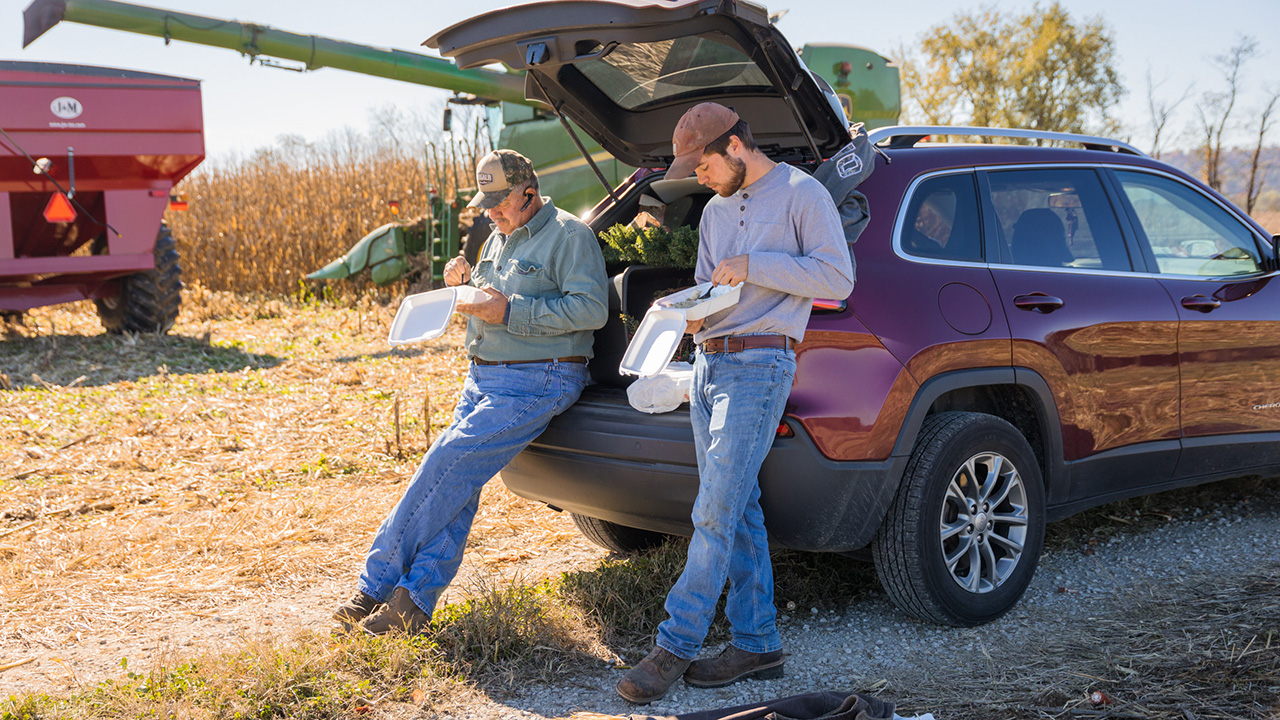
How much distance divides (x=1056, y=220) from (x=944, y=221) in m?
0.67

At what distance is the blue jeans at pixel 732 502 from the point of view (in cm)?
322

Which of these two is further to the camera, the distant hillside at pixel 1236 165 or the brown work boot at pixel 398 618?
the distant hillside at pixel 1236 165

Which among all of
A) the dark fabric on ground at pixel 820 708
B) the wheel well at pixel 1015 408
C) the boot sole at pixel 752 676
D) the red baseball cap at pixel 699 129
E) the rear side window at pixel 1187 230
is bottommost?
the boot sole at pixel 752 676

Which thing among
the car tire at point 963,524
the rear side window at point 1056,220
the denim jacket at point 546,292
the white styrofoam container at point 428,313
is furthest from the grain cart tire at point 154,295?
the car tire at point 963,524

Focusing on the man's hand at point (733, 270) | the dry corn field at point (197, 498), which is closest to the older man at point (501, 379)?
the dry corn field at point (197, 498)

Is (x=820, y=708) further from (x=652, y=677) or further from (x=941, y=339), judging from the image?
(x=941, y=339)

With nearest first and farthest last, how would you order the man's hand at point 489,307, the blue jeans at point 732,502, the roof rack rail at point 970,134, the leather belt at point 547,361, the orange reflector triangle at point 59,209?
the blue jeans at point 732,502 → the man's hand at point 489,307 → the leather belt at point 547,361 → the roof rack rail at point 970,134 → the orange reflector triangle at point 59,209

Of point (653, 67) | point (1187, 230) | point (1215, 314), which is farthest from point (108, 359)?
point (1215, 314)

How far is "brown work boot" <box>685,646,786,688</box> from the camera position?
11.1ft

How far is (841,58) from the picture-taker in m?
11.7

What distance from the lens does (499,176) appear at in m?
3.86

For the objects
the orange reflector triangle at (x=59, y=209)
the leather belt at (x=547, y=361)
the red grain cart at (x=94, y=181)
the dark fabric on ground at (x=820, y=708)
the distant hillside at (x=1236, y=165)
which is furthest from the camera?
the distant hillside at (x=1236, y=165)

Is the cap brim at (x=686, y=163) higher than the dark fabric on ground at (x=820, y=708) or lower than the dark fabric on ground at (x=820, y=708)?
higher

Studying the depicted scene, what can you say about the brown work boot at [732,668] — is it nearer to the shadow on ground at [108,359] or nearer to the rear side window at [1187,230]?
the rear side window at [1187,230]
